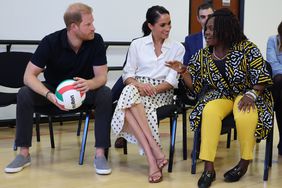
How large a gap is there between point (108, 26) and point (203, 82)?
7.93 ft

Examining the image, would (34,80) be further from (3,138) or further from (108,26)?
(108,26)

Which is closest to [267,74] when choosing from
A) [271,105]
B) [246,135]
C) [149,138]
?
[271,105]

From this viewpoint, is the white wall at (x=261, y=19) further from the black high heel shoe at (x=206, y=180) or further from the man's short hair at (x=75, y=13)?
the black high heel shoe at (x=206, y=180)

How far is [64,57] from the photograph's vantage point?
331cm

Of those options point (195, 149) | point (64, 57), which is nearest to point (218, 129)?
point (195, 149)

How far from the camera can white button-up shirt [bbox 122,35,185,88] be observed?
339 centimetres

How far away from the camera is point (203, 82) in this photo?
10.5 feet

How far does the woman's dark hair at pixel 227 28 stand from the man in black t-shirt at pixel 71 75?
2.85 ft

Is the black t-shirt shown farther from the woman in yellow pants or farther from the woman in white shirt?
the woman in yellow pants

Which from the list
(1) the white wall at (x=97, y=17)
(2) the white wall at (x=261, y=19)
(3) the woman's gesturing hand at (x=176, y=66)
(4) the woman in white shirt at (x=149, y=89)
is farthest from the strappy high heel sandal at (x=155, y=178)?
(2) the white wall at (x=261, y=19)

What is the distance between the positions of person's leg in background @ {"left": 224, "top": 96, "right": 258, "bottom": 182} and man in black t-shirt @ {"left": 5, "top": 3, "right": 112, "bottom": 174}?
85 cm

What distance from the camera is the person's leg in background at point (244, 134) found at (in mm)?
2884

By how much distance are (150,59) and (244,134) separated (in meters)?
0.92

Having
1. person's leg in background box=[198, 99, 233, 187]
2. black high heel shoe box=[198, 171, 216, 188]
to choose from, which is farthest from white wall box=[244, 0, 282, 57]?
black high heel shoe box=[198, 171, 216, 188]
